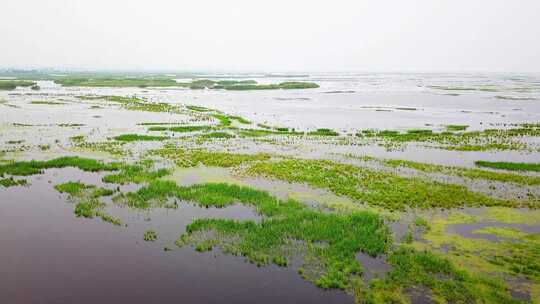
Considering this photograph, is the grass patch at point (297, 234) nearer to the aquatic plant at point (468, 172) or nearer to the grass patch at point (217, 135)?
the aquatic plant at point (468, 172)

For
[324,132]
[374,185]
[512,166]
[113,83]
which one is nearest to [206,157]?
[374,185]

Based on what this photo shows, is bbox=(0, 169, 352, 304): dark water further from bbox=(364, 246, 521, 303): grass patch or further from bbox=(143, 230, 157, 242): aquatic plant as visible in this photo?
bbox=(364, 246, 521, 303): grass patch

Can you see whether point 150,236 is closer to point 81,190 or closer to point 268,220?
point 268,220

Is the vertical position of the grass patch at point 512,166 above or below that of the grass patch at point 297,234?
above

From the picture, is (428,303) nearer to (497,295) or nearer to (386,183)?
(497,295)

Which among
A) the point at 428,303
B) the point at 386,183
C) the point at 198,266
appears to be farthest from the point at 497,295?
the point at 386,183

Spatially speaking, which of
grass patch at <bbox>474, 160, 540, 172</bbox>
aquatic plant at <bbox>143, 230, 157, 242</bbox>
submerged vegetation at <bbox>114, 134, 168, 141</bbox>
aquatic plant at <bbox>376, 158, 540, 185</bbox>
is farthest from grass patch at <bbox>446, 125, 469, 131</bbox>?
aquatic plant at <bbox>143, 230, 157, 242</bbox>

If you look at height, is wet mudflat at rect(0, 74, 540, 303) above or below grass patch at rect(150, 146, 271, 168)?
below

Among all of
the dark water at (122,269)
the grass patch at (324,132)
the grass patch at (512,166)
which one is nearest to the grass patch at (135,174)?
the dark water at (122,269)
